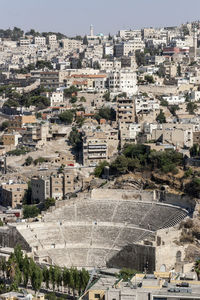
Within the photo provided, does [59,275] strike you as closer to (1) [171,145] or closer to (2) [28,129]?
(1) [171,145]

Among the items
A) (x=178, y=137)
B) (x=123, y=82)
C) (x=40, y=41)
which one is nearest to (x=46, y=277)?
(x=178, y=137)

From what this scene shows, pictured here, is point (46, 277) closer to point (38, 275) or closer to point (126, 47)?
point (38, 275)

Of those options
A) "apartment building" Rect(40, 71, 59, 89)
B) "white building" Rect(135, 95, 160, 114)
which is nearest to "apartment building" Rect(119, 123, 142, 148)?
"white building" Rect(135, 95, 160, 114)

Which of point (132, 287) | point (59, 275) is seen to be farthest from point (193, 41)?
point (132, 287)

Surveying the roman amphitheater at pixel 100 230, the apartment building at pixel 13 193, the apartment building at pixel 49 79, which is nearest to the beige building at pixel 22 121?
the apartment building at pixel 49 79

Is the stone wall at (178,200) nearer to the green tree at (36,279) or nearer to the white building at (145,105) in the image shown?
the green tree at (36,279)

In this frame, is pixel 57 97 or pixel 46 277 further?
pixel 57 97
